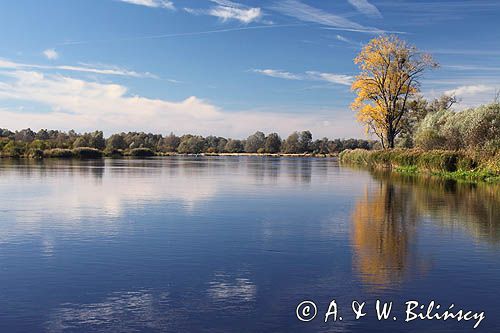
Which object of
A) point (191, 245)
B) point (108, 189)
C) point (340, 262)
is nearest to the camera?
point (340, 262)

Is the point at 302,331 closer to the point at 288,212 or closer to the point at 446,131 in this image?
the point at 288,212

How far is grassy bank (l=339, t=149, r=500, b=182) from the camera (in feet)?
123

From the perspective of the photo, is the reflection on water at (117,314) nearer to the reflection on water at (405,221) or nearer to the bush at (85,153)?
the reflection on water at (405,221)

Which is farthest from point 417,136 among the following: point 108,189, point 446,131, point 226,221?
point 226,221

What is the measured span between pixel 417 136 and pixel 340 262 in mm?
42497

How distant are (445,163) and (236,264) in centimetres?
3524

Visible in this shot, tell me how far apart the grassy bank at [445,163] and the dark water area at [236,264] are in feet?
58.2

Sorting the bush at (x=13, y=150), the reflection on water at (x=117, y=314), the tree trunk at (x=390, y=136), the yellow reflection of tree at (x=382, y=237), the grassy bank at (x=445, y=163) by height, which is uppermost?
the tree trunk at (x=390, y=136)

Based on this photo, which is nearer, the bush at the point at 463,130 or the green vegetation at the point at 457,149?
the green vegetation at the point at 457,149

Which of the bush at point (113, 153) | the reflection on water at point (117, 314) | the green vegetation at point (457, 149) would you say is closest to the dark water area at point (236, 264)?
the reflection on water at point (117, 314)

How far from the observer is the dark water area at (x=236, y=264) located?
26.1ft

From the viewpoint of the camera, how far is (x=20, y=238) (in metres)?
14.0

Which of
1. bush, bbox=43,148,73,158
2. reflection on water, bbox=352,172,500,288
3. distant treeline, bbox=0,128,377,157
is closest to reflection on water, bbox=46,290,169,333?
reflection on water, bbox=352,172,500,288

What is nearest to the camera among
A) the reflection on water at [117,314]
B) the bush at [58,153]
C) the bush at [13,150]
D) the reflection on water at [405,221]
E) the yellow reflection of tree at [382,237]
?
the reflection on water at [117,314]
